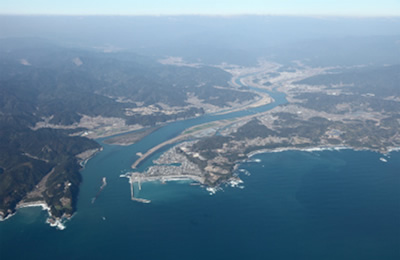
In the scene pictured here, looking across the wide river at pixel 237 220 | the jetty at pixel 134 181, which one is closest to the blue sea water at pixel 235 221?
the wide river at pixel 237 220

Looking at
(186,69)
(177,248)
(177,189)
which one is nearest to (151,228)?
(177,248)

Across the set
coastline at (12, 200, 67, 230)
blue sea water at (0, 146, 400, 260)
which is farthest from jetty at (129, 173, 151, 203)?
coastline at (12, 200, 67, 230)

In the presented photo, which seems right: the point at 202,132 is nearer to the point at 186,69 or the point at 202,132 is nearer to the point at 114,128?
the point at 114,128

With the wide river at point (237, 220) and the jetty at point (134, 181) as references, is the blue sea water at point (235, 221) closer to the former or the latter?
the wide river at point (237, 220)

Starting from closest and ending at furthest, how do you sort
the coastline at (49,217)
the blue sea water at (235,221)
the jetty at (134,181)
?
the blue sea water at (235,221), the coastline at (49,217), the jetty at (134,181)

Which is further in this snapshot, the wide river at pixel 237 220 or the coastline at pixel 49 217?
the coastline at pixel 49 217

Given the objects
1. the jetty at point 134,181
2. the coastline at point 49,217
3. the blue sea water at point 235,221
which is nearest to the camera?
the blue sea water at point 235,221

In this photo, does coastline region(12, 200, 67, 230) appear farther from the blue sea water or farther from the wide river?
the blue sea water
